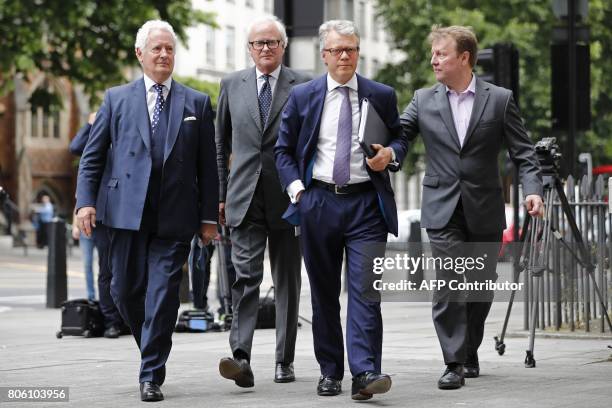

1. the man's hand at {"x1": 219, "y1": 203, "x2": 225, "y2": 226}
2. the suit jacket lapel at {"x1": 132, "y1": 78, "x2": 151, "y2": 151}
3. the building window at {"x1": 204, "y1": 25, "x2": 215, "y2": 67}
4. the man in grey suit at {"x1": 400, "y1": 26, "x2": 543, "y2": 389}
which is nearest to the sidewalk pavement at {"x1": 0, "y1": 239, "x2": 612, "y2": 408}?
the man in grey suit at {"x1": 400, "y1": 26, "x2": 543, "y2": 389}

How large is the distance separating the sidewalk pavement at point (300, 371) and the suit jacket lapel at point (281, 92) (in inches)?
65.1

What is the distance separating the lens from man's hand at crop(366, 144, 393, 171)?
25.7 feet

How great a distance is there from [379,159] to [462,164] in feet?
3.30

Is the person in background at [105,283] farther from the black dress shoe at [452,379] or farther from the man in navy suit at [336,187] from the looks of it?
the black dress shoe at [452,379]

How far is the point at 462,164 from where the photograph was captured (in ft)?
28.5

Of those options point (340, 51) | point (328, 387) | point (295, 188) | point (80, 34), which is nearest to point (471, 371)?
point (328, 387)

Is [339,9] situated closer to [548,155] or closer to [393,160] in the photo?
[548,155]

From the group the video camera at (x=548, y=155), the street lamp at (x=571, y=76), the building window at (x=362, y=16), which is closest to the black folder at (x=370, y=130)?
the video camera at (x=548, y=155)

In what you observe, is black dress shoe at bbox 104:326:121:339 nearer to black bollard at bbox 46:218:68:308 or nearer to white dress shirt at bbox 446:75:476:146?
black bollard at bbox 46:218:68:308

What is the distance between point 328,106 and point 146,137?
106 cm

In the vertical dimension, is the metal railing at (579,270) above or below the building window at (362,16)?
below

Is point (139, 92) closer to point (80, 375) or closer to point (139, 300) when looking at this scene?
point (139, 300)

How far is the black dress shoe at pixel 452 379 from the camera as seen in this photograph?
326 inches

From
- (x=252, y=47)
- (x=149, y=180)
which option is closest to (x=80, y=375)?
(x=149, y=180)
